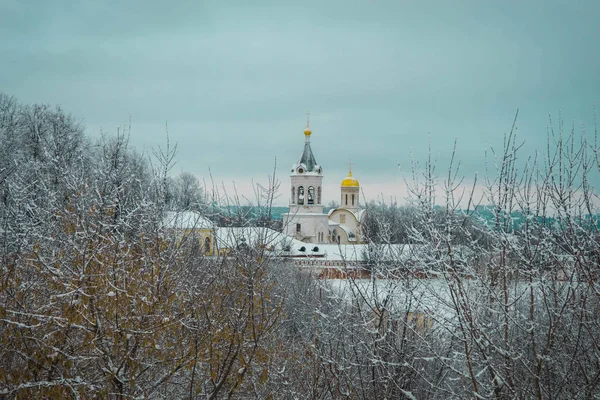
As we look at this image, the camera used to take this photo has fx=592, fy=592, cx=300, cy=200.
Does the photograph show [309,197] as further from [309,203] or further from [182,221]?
[182,221]

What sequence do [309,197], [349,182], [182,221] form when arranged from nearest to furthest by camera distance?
[182,221] → [309,197] → [349,182]

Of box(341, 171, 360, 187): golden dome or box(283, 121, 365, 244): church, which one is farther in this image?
box(341, 171, 360, 187): golden dome

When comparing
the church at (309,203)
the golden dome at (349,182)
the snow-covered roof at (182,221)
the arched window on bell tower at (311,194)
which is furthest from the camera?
the golden dome at (349,182)

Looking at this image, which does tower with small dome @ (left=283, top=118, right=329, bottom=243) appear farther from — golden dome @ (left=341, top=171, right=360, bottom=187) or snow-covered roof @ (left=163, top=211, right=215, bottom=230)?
snow-covered roof @ (left=163, top=211, right=215, bottom=230)

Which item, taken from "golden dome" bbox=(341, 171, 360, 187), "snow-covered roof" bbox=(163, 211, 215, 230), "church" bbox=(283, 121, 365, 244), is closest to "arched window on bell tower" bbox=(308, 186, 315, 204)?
"church" bbox=(283, 121, 365, 244)

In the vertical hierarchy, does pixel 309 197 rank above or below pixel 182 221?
above

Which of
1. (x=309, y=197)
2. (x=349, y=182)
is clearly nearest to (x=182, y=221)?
(x=309, y=197)

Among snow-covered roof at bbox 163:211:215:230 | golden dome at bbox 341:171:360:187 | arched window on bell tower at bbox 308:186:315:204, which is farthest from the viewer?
golden dome at bbox 341:171:360:187

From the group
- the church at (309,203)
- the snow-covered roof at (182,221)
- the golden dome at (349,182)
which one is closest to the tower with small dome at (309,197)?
the church at (309,203)

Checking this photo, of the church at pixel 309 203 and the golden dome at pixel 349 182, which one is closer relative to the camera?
the church at pixel 309 203

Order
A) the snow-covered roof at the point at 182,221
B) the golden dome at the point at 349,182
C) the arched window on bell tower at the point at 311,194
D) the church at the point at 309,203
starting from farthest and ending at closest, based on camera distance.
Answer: the golden dome at the point at 349,182 → the arched window on bell tower at the point at 311,194 → the church at the point at 309,203 → the snow-covered roof at the point at 182,221

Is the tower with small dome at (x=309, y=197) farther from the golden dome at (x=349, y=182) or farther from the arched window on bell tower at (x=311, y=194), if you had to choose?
the golden dome at (x=349, y=182)

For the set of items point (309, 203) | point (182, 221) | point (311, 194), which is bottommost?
point (182, 221)

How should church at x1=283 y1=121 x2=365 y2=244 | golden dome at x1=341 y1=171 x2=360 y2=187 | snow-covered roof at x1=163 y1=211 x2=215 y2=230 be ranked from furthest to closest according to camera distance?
1. golden dome at x1=341 y1=171 x2=360 y2=187
2. church at x1=283 y1=121 x2=365 y2=244
3. snow-covered roof at x1=163 y1=211 x2=215 y2=230
